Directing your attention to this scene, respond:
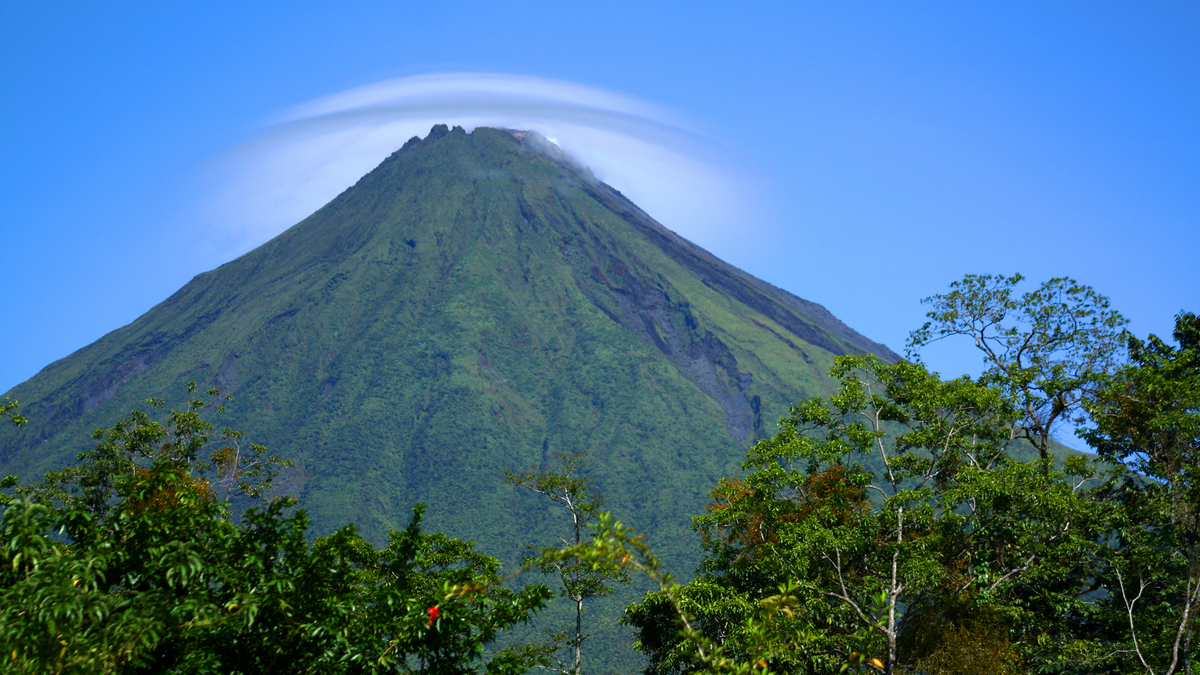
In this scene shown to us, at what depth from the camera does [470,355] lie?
15512cm

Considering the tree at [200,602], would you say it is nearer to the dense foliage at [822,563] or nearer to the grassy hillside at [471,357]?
the dense foliage at [822,563]

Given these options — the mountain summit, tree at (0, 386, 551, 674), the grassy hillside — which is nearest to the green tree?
tree at (0, 386, 551, 674)

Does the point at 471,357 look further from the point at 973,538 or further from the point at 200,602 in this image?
the point at 200,602

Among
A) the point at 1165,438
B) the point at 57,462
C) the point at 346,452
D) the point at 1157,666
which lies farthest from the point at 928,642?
the point at 57,462

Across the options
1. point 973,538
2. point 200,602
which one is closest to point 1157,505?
point 973,538

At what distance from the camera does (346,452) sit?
443 feet

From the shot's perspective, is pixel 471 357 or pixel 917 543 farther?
pixel 471 357

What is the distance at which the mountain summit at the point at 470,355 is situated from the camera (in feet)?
427

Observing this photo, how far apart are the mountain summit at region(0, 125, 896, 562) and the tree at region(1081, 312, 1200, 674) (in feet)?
310

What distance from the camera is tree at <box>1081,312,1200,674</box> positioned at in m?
13.6

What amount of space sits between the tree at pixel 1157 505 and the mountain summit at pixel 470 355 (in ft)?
310

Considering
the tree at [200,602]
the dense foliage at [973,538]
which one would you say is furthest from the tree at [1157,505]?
the tree at [200,602]

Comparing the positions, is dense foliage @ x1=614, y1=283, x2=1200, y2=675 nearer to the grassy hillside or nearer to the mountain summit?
the grassy hillside

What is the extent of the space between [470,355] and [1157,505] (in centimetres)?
14375
